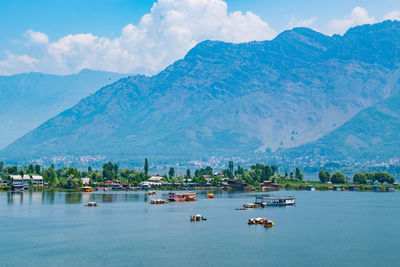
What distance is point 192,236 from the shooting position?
96.0 m

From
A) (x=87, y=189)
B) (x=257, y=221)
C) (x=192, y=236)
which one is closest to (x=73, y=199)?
(x=87, y=189)

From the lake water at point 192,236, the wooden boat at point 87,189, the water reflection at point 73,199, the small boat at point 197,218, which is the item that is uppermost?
the wooden boat at point 87,189

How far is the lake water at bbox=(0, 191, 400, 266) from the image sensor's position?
3091 inches

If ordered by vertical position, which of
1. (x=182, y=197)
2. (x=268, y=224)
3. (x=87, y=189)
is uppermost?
(x=87, y=189)

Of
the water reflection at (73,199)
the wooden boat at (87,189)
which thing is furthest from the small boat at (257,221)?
the wooden boat at (87,189)

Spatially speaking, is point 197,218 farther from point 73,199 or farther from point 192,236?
point 73,199

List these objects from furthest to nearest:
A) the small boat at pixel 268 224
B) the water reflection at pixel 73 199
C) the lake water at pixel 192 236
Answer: the water reflection at pixel 73 199 → the small boat at pixel 268 224 → the lake water at pixel 192 236

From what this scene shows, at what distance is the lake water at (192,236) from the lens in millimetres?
78500

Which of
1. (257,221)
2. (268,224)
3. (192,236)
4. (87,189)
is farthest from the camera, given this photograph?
(87,189)

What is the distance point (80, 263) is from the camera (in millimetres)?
76000

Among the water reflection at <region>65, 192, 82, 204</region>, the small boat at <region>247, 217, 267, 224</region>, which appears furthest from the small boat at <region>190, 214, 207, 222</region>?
the water reflection at <region>65, 192, 82, 204</region>

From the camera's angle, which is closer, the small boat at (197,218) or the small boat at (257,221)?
the small boat at (257,221)

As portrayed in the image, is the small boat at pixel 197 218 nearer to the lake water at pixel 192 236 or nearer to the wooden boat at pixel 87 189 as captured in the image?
the lake water at pixel 192 236

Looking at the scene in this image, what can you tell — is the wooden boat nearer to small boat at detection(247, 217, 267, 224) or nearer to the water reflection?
the water reflection
